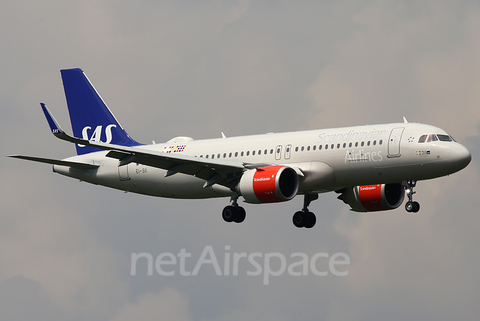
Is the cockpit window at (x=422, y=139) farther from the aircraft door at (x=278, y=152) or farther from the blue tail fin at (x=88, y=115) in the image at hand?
the blue tail fin at (x=88, y=115)

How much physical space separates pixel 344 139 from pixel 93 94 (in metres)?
20.5

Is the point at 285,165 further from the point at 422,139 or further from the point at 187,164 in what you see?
the point at 422,139

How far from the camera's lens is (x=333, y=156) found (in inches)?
1924

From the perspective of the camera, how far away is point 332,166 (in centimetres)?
4891

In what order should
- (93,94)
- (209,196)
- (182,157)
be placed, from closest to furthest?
(182,157)
(209,196)
(93,94)

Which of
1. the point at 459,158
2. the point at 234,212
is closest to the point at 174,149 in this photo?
the point at 234,212

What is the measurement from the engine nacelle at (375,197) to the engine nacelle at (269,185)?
7040 millimetres

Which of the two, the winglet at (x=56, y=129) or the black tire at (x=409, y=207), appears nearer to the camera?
the winglet at (x=56, y=129)

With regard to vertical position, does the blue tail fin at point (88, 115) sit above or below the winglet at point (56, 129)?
above

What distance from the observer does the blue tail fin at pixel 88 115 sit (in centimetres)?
6041

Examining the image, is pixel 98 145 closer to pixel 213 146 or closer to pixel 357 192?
pixel 213 146

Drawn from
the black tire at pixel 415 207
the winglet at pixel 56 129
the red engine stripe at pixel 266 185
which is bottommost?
the black tire at pixel 415 207

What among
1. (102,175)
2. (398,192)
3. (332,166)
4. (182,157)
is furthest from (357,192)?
(102,175)

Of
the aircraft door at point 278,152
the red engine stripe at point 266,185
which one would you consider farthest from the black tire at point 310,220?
the red engine stripe at point 266,185
